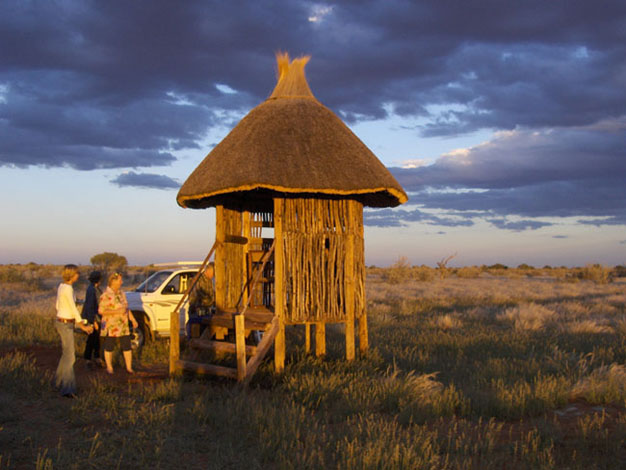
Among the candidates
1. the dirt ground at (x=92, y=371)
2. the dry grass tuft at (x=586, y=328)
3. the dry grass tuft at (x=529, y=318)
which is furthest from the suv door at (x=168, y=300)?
the dry grass tuft at (x=586, y=328)

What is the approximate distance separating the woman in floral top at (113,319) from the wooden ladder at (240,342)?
104 cm

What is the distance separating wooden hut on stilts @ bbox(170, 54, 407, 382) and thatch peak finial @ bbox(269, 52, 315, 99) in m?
0.13

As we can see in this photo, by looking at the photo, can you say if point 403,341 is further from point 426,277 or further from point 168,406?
point 426,277

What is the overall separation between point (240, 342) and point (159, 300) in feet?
13.5

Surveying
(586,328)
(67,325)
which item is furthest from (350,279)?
(586,328)

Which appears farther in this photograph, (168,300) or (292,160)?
(168,300)

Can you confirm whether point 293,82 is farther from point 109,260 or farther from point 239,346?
point 109,260

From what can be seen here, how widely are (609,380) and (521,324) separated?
784 cm

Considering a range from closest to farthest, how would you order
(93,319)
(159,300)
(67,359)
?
(67,359) < (93,319) < (159,300)

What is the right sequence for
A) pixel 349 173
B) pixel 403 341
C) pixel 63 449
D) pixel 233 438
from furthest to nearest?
pixel 403 341, pixel 349 173, pixel 233 438, pixel 63 449

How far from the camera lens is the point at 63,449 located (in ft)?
19.2

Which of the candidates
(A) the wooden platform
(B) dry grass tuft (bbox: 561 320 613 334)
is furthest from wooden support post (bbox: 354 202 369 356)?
(B) dry grass tuft (bbox: 561 320 613 334)

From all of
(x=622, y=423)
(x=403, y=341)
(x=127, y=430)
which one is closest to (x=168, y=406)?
(x=127, y=430)

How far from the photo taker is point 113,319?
997 centimetres
